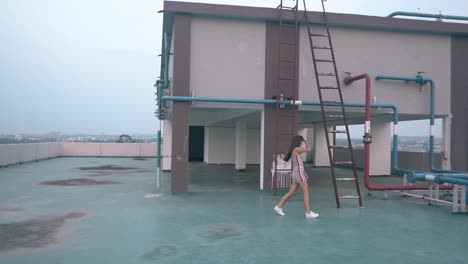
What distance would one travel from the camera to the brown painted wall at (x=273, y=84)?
12.3m

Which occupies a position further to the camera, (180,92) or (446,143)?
(446,143)

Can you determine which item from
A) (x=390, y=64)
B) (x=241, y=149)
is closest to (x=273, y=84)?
(x=390, y=64)

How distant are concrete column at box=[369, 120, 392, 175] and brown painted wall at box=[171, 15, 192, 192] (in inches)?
431

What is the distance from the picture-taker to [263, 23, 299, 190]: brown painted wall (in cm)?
1230

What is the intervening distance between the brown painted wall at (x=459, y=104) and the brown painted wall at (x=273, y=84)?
5462mm

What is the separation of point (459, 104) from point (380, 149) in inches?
250

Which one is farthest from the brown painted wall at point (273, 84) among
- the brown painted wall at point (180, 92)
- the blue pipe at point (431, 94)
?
the blue pipe at point (431, 94)

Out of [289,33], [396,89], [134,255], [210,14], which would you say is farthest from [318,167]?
[134,255]

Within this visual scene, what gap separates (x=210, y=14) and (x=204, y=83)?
2.04 m

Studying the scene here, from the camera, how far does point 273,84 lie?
12.3 metres

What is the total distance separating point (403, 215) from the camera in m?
9.13

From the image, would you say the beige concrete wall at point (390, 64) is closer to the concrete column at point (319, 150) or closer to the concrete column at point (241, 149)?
the concrete column at point (241, 149)

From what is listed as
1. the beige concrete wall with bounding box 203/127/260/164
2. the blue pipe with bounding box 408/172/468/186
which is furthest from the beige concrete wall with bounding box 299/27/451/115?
the beige concrete wall with bounding box 203/127/260/164

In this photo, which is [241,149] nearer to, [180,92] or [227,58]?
[227,58]
